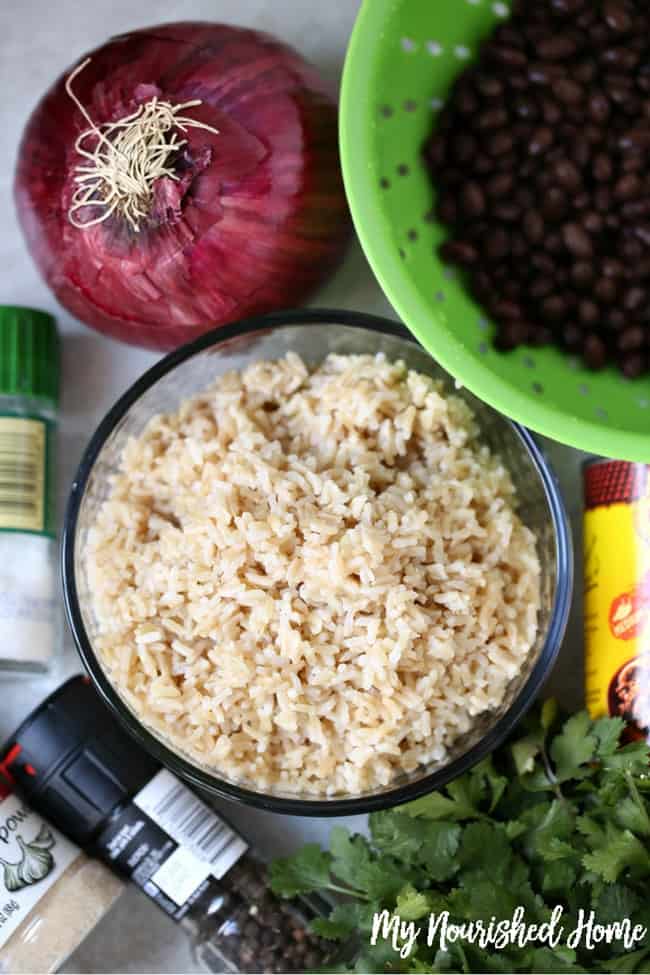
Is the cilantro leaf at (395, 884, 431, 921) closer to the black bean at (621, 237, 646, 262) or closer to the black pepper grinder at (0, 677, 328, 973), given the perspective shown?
the black pepper grinder at (0, 677, 328, 973)

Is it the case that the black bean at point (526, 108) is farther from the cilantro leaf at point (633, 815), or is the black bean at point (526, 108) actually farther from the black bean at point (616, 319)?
the cilantro leaf at point (633, 815)

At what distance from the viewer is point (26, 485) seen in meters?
1.52

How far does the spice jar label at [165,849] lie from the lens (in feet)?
4.80

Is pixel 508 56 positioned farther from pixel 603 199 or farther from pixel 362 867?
pixel 362 867

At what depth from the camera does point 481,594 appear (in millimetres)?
1354

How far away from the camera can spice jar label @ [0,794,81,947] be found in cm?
139

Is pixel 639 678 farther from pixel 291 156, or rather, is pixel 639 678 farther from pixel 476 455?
pixel 291 156

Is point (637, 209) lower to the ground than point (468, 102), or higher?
lower

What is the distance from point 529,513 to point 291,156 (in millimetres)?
569

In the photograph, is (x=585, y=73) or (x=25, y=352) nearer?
(x=585, y=73)

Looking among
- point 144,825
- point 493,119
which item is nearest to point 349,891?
point 144,825

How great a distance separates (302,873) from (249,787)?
176mm

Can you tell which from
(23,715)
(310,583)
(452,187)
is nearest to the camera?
(310,583)

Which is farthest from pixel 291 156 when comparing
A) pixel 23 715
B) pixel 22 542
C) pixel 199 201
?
pixel 23 715
